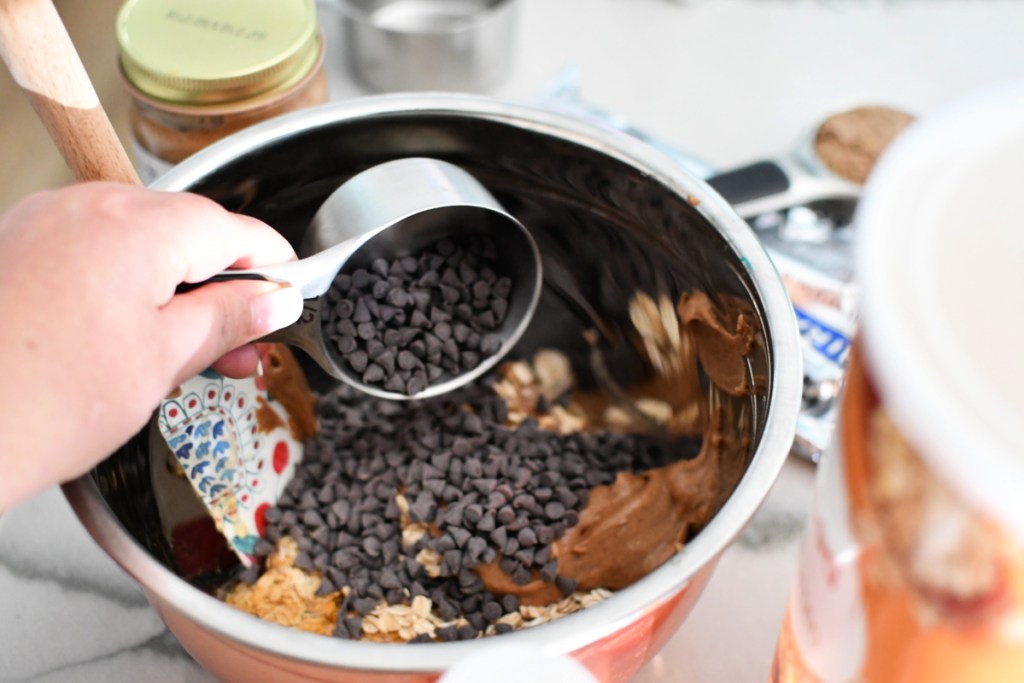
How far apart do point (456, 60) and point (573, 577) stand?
0.65 metres

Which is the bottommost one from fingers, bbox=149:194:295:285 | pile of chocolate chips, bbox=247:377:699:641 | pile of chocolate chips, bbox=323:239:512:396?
pile of chocolate chips, bbox=247:377:699:641

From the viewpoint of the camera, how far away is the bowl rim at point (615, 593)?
1.58 ft

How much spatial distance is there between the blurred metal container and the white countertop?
0.06 m

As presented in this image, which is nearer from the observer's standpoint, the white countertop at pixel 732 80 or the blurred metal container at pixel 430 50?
the white countertop at pixel 732 80

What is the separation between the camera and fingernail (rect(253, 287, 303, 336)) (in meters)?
0.60

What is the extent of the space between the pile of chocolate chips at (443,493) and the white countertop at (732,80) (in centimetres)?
15

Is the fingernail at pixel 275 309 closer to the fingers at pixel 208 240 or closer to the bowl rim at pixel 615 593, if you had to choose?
the fingers at pixel 208 240

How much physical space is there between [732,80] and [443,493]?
29.4 inches

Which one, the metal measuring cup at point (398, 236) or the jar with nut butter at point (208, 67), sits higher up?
the jar with nut butter at point (208, 67)

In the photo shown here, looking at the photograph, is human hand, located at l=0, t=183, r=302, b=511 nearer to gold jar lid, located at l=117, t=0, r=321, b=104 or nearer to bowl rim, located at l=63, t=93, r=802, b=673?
bowl rim, located at l=63, t=93, r=802, b=673

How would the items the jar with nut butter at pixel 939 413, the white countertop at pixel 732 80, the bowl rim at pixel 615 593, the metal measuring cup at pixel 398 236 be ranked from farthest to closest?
the white countertop at pixel 732 80, the metal measuring cup at pixel 398 236, the bowl rim at pixel 615 593, the jar with nut butter at pixel 939 413

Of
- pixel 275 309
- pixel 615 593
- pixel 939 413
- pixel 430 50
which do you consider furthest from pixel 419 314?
pixel 939 413

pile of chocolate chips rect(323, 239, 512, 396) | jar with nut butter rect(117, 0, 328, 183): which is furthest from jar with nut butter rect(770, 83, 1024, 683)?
jar with nut butter rect(117, 0, 328, 183)

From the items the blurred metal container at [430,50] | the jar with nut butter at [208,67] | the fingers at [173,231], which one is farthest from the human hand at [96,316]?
the blurred metal container at [430,50]
